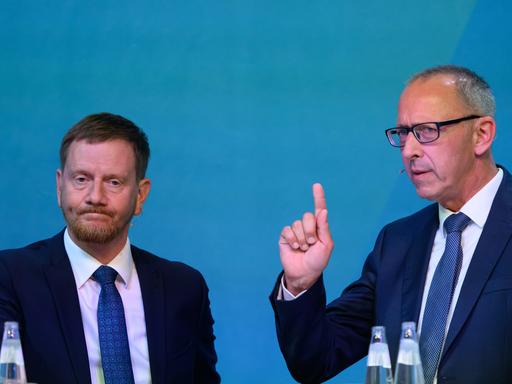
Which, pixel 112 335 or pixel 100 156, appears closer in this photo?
pixel 112 335

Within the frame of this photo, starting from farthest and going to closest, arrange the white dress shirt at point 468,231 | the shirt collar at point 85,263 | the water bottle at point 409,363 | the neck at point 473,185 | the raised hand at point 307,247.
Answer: the shirt collar at point 85,263
the neck at point 473,185
the white dress shirt at point 468,231
the raised hand at point 307,247
the water bottle at point 409,363

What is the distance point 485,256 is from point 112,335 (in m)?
1.14

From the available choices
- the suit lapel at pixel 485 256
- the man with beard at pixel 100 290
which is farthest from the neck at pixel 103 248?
the suit lapel at pixel 485 256

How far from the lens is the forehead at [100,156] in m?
3.01

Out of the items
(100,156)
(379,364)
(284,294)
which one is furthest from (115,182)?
(379,364)

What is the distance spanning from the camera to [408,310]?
2.79 meters

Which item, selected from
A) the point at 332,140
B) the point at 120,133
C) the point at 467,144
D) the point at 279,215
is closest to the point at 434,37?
the point at 332,140

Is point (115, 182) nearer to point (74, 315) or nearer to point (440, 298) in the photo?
point (74, 315)

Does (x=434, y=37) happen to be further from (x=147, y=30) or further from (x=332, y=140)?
(x=147, y=30)

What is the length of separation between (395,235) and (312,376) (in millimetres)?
547

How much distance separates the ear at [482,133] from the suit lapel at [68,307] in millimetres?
1323

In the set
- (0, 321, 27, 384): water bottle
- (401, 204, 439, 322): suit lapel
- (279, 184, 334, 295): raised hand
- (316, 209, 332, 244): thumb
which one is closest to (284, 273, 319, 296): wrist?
(279, 184, 334, 295): raised hand

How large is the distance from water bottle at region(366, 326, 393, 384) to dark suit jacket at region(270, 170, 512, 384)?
19.8 inches

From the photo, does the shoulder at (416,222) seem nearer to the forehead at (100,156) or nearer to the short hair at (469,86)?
the short hair at (469,86)
